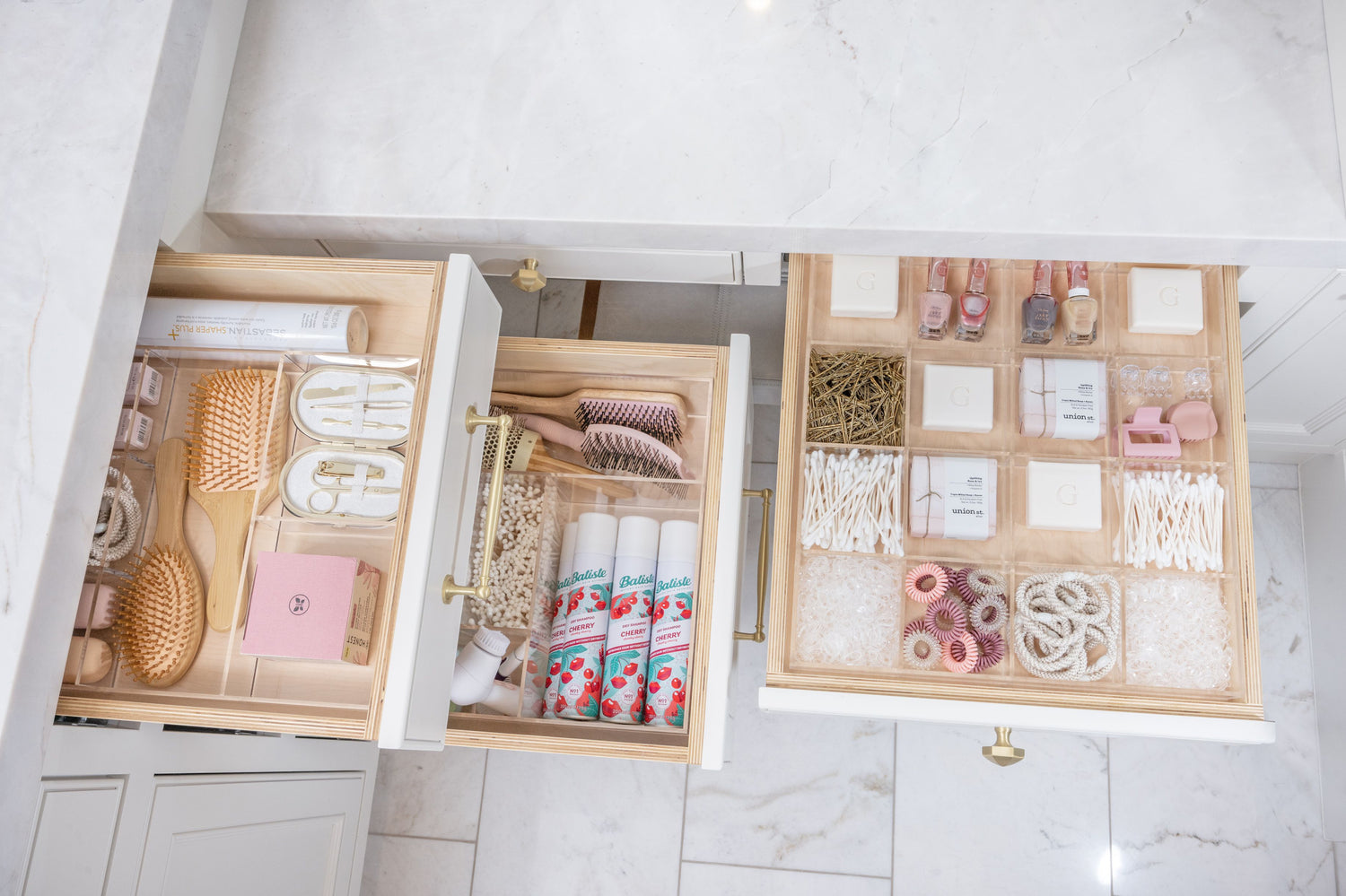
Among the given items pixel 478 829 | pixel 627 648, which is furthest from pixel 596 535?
pixel 478 829

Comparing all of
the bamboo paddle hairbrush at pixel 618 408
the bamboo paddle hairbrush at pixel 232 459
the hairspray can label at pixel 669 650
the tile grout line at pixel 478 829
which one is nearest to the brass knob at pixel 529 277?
the bamboo paddle hairbrush at pixel 618 408

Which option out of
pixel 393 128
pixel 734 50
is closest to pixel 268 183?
pixel 393 128

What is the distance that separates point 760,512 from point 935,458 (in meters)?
0.50

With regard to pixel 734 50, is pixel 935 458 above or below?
below

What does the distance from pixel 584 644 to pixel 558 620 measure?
2.5 inches

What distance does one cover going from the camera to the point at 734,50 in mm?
1175

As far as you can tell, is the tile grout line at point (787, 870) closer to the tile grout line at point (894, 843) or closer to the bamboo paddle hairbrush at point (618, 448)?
the tile grout line at point (894, 843)

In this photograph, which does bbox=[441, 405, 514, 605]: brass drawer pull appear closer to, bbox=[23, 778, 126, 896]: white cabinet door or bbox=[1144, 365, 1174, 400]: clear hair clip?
bbox=[23, 778, 126, 896]: white cabinet door

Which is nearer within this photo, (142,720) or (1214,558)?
(142,720)

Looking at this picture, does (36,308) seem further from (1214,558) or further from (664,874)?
(1214,558)

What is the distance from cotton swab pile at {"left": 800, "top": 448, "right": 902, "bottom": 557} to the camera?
1.24 m

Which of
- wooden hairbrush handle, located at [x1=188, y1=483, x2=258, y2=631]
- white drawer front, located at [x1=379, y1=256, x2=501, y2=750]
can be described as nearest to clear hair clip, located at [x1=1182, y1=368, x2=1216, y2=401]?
white drawer front, located at [x1=379, y1=256, x2=501, y2=750]

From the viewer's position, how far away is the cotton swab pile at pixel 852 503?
1.24 m

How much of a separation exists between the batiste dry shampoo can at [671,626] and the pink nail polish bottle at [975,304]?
19.4 inches
